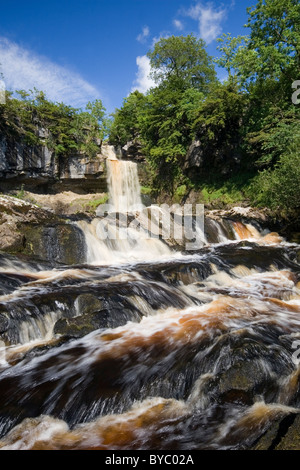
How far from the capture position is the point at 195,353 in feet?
12.0

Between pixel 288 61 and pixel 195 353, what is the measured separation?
60.6 ft

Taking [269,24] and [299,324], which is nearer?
[299,324]

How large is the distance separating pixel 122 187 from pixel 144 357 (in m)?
19.4

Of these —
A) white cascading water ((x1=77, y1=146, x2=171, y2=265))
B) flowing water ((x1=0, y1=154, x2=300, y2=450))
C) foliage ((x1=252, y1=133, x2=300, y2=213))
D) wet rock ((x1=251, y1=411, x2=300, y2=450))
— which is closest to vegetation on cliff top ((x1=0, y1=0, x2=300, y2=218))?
foliage ((x1=252, y1=133, x2=300, y2=213))

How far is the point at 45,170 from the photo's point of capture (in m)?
20.1

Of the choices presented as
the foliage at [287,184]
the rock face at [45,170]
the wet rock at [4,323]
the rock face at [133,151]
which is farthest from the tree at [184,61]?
the wet rock at [4,323]

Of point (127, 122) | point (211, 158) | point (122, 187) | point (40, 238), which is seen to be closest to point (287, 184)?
point (211, 158)

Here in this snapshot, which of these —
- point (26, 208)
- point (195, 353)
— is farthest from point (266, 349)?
point (26, 208)

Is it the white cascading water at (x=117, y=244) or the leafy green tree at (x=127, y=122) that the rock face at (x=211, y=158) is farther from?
the white cascading water at (x=117, y=244)

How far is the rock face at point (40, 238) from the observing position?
8750 mm

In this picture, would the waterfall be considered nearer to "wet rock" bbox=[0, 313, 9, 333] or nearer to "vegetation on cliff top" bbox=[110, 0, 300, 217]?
"vegetation on cliff top" bbox=[110, 0, 300, 217]

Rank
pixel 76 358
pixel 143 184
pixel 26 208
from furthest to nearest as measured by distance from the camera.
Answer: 1. pixel 143 184
2. pixel 26 208
3. pixel 76 358

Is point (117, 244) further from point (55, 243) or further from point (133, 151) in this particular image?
point (133, 151)

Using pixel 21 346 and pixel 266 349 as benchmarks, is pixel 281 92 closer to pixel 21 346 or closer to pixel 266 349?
pixel 266 349
